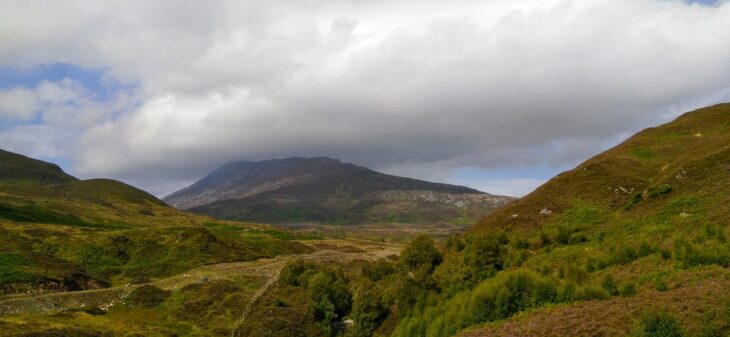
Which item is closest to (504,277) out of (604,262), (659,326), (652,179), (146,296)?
(604,262)

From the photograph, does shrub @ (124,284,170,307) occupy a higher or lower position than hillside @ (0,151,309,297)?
lower

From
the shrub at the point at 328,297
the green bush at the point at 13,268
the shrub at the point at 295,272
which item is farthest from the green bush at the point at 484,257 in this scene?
the green bush at the point at 13,268

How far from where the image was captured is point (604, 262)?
26.7 m

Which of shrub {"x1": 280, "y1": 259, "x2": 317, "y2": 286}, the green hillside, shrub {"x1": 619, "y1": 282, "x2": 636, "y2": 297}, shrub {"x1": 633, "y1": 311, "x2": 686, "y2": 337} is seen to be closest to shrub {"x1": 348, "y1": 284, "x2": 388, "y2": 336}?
the green hillside

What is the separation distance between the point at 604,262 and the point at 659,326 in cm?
1070

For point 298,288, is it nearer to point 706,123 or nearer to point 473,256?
point 473,256

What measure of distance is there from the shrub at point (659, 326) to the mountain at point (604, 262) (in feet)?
0.11

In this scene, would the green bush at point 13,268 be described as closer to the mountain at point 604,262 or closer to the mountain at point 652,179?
the mountain at point 604,262

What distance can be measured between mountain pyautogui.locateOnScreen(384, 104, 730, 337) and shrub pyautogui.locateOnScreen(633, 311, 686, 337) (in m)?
0.03

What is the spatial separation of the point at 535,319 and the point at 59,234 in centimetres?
9822

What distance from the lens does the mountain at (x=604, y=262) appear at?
19.1 m

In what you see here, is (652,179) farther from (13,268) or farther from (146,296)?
(13,268)

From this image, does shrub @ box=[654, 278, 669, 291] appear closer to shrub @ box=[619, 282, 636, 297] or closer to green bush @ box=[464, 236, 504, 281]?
shrub @ box=[619, 282, 636, 297]

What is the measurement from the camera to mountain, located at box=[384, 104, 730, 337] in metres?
19.1
